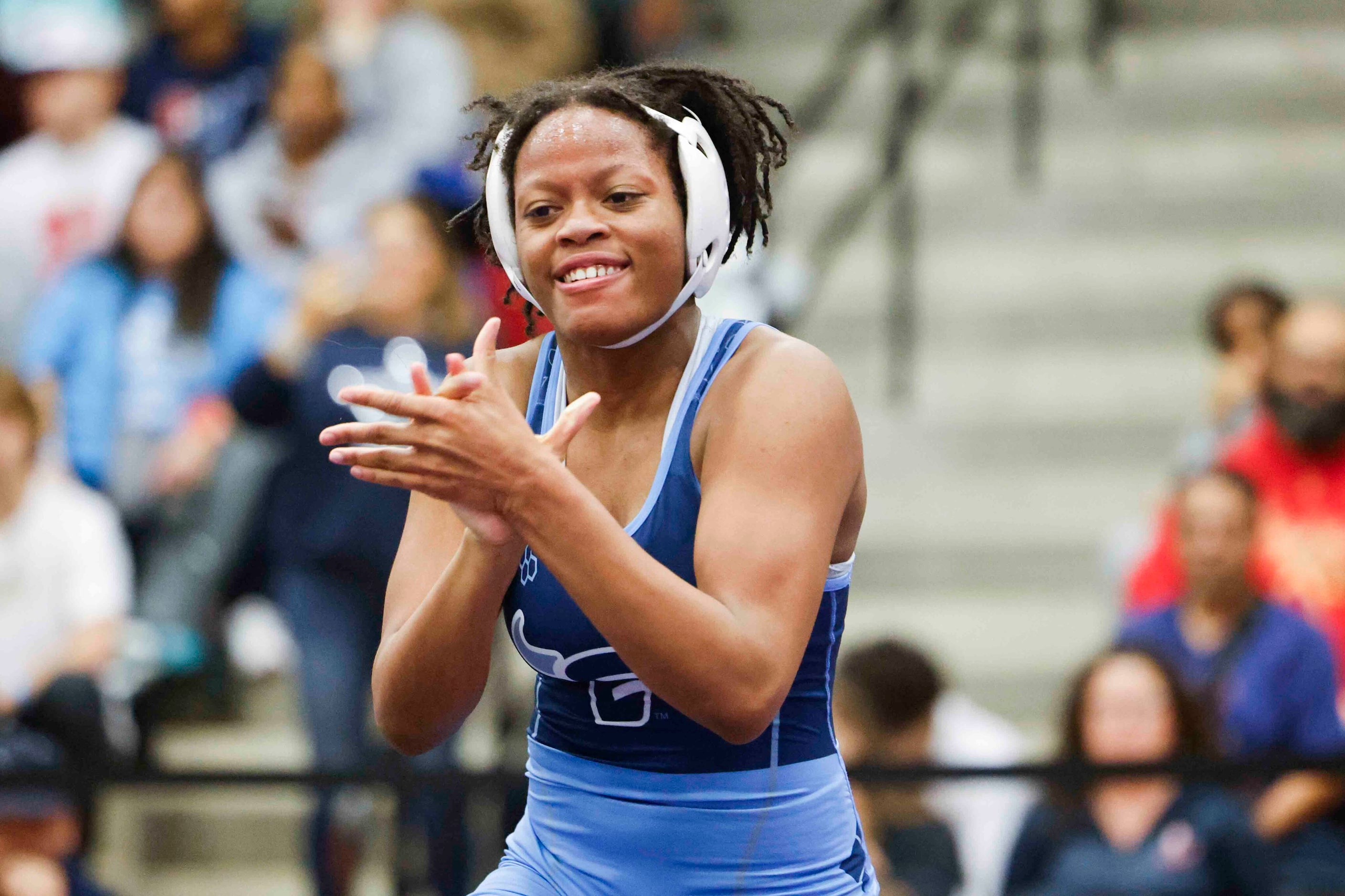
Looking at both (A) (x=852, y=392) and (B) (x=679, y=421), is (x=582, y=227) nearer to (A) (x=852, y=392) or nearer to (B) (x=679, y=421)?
(B) (x=679, y=421)

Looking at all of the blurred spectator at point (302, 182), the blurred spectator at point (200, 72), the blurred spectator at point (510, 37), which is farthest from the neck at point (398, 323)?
the blurred spectator at point (510, 37)

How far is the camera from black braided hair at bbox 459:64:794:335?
A: 214 cm

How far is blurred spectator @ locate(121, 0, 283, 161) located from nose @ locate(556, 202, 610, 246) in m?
4.71

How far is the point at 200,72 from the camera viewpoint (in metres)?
6.81

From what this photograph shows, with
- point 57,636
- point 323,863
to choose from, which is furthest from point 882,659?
point 57,636

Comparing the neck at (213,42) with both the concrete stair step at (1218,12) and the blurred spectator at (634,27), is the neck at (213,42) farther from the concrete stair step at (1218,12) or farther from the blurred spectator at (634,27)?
the concrete stair step at (1218,12)

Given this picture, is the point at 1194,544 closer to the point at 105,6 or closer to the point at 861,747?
the point at 861,747

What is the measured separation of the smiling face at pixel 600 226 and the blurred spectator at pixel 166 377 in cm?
359

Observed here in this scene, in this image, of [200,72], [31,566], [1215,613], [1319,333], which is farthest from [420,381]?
[200,72]

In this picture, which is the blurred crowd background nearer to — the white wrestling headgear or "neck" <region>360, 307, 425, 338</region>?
"neck" <region>360, 307, 425, 338</region>

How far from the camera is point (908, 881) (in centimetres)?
415

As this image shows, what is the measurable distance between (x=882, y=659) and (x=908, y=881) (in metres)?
0.56

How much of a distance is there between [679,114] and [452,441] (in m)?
0.56

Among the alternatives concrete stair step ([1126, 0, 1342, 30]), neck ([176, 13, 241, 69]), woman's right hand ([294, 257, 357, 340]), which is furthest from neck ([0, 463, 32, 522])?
concrete stair step ([1126, 0, 1342, 30])
